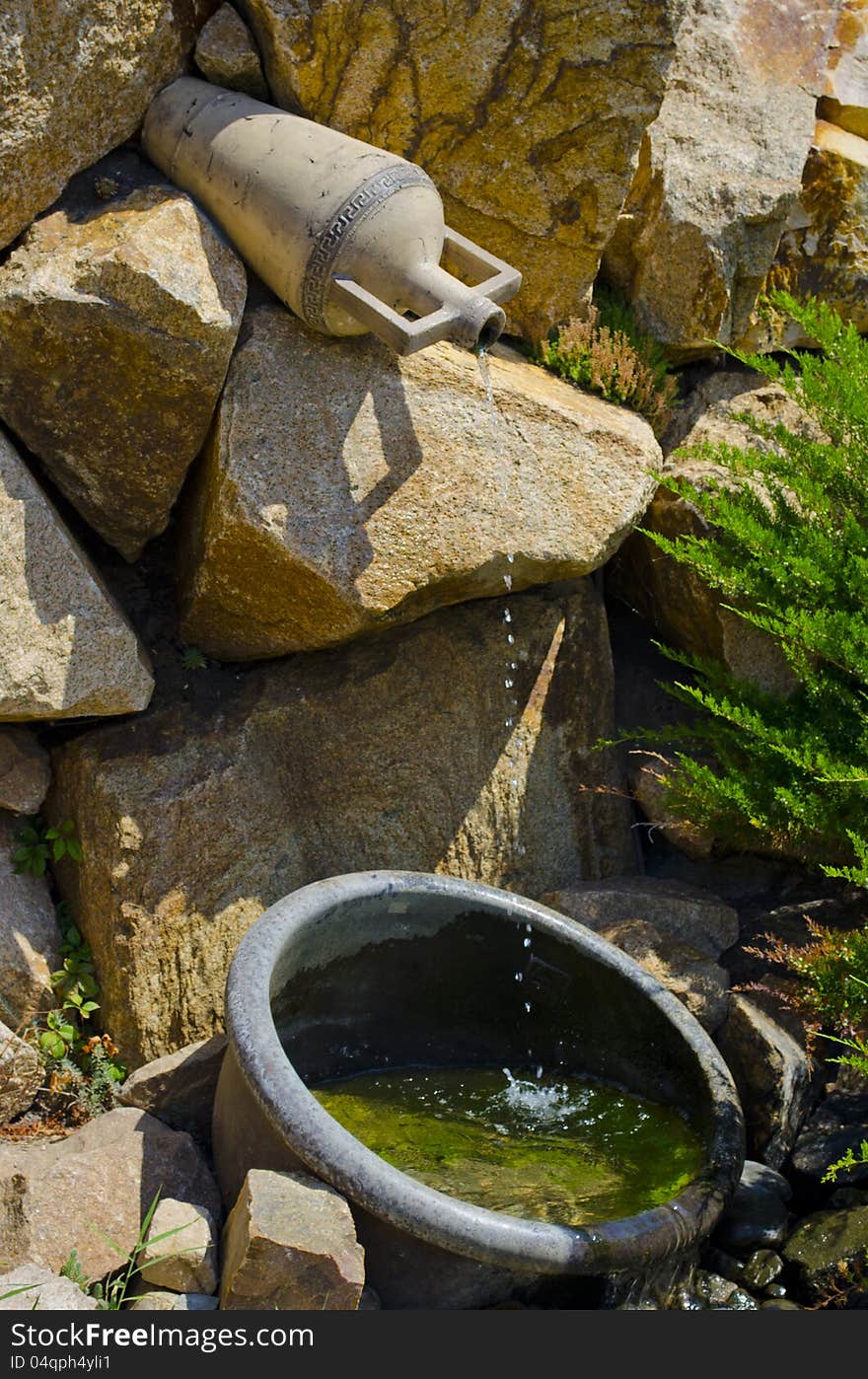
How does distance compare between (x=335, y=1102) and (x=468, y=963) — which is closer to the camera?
(x=335, y=1102)

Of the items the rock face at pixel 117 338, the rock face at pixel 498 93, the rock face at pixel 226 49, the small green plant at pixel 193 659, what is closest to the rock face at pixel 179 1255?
the small green plant at pixel 193 659

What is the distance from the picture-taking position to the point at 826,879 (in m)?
4.62

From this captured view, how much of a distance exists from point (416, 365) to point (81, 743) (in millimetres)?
1661

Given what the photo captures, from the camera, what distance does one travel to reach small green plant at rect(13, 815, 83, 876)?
14.0 ft

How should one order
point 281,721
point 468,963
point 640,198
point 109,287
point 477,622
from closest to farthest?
point 109,287
point 468,963
point 281,721
point 477,622
point 640,198

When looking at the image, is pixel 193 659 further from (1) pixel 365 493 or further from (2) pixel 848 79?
(2) pixel 848 79

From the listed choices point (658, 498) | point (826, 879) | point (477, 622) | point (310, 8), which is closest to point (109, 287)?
point (310, 8)

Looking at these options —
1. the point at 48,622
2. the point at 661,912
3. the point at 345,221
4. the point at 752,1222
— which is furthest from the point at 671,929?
the point at 345,221

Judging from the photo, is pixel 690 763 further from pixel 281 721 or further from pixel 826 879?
pixel 281 721

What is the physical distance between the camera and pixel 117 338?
392 cm

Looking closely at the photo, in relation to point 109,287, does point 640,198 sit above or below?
above

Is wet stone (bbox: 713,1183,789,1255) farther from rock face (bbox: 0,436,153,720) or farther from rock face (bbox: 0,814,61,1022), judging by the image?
rock face (bbox: 0,436,153,720)

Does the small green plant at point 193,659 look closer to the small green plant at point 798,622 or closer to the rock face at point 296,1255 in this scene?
the small green plant at point 798,622

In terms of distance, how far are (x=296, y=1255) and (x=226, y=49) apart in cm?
371
